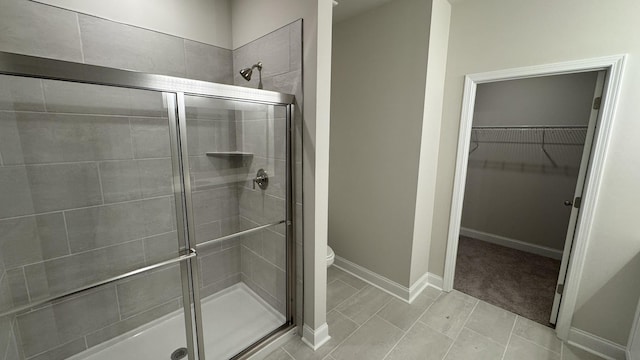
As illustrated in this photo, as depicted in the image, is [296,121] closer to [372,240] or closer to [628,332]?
[372,240]

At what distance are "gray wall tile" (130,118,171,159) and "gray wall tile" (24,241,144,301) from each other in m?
0.64

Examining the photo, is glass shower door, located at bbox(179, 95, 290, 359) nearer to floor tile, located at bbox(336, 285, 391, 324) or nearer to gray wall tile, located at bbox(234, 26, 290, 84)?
gray wall tile, located at bbox(234, 26, 290, 84)

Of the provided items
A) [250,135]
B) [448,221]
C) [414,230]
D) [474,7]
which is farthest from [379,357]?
[474,7]

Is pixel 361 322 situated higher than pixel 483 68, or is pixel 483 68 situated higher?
pixel 483 68

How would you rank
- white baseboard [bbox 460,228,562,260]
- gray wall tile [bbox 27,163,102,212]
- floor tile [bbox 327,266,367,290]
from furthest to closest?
white baseboard [bbox 460,228,562,260]
floor tile [bbox 327,266,367,290]
gray wall tile [bbox 27,163,102,212]

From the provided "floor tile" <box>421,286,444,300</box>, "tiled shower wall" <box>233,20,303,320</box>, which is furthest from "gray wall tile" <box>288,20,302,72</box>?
"floor tile" <box>421,286,444,300</box>

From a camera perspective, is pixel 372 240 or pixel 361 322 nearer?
pixel 361 322

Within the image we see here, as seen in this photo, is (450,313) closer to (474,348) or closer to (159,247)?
(474,348)

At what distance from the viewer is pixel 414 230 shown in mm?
2191

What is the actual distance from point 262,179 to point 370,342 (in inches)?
57.5

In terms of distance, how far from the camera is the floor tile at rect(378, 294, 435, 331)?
2.05m

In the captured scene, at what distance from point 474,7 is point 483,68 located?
0.50 meters

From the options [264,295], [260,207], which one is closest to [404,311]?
[264,295]

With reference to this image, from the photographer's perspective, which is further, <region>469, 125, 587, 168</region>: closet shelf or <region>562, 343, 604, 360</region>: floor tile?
<region>469, 125, 587, 168</region>: closet shelf
